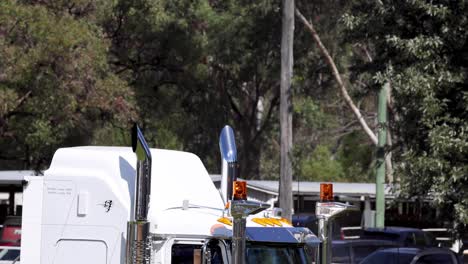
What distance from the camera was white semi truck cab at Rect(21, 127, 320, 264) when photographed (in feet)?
27.4

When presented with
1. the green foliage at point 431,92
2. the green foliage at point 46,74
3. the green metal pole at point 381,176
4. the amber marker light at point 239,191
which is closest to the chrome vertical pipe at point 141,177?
the amber marker light at point 239,191

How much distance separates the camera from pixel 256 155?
41.1 m

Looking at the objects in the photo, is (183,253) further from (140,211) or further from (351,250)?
(351,250)

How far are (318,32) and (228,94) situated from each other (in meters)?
5.55

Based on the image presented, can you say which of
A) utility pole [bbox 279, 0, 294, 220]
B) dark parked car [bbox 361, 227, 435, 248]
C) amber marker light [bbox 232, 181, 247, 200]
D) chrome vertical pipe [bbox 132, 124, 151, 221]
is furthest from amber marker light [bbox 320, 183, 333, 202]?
utility pole [bbox 279, 0, 294, 220]

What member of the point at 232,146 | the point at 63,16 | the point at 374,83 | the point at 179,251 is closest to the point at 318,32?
the point at 63,16

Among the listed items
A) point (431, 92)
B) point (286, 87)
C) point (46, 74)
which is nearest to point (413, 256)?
point (431, 92)

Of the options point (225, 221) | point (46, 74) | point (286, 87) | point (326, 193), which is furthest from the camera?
point (46, 74)

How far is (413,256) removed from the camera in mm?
16484

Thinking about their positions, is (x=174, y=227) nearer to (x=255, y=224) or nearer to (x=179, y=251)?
(x=179, y=251)

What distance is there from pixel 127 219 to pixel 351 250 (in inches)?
448

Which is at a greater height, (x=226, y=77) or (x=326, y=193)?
(x=226, y=77)

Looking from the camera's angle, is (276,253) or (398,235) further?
(398,235)

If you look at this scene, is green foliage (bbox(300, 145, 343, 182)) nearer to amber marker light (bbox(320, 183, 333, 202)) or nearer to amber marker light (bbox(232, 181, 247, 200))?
amber marker light (bbox(320, 183, 333, 202))
